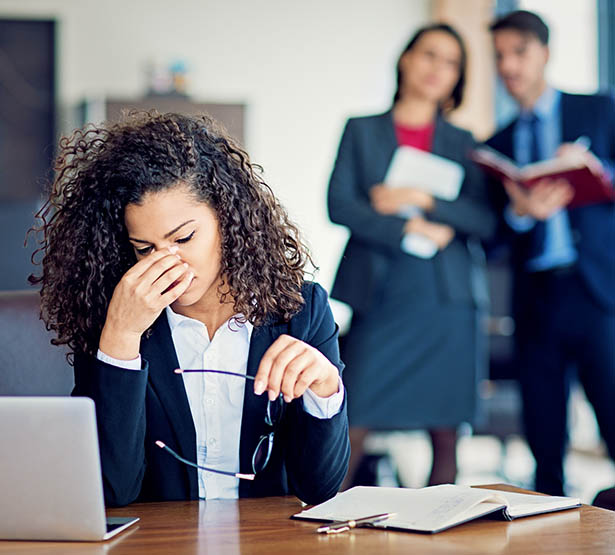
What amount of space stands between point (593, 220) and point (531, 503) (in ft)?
5.73

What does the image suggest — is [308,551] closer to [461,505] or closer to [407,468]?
[461,505]

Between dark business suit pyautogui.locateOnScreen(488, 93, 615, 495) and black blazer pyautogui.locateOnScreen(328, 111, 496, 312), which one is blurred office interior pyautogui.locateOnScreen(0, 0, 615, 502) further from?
black blazer pyautogui.locateOnScreen(328, 111, 496, 312)

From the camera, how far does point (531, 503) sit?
1129 millimetres

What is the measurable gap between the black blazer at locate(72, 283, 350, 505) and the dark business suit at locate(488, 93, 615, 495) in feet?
4.64

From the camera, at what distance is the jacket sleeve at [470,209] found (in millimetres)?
2738

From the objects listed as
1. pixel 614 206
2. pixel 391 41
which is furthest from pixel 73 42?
pixel 614 206

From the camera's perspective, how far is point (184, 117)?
4.91 ft

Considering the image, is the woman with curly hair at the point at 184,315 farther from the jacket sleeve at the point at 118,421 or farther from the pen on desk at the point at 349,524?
the pen on desk at the point at 349,524

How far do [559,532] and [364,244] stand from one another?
1.80 metres

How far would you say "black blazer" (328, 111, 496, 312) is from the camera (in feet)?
8.94

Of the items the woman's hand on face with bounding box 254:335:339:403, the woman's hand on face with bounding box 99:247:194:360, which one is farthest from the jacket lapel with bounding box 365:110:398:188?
the woman's hand on face with bounding box 254:335:339:403

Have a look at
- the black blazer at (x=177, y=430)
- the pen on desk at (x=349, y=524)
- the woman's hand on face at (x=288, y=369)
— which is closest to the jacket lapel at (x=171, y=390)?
the black blazer at (x=177, y=430)

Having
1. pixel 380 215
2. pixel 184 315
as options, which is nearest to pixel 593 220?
pixel 380 215

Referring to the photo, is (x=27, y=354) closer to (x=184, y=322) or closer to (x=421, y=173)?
(x=184, y=322)
